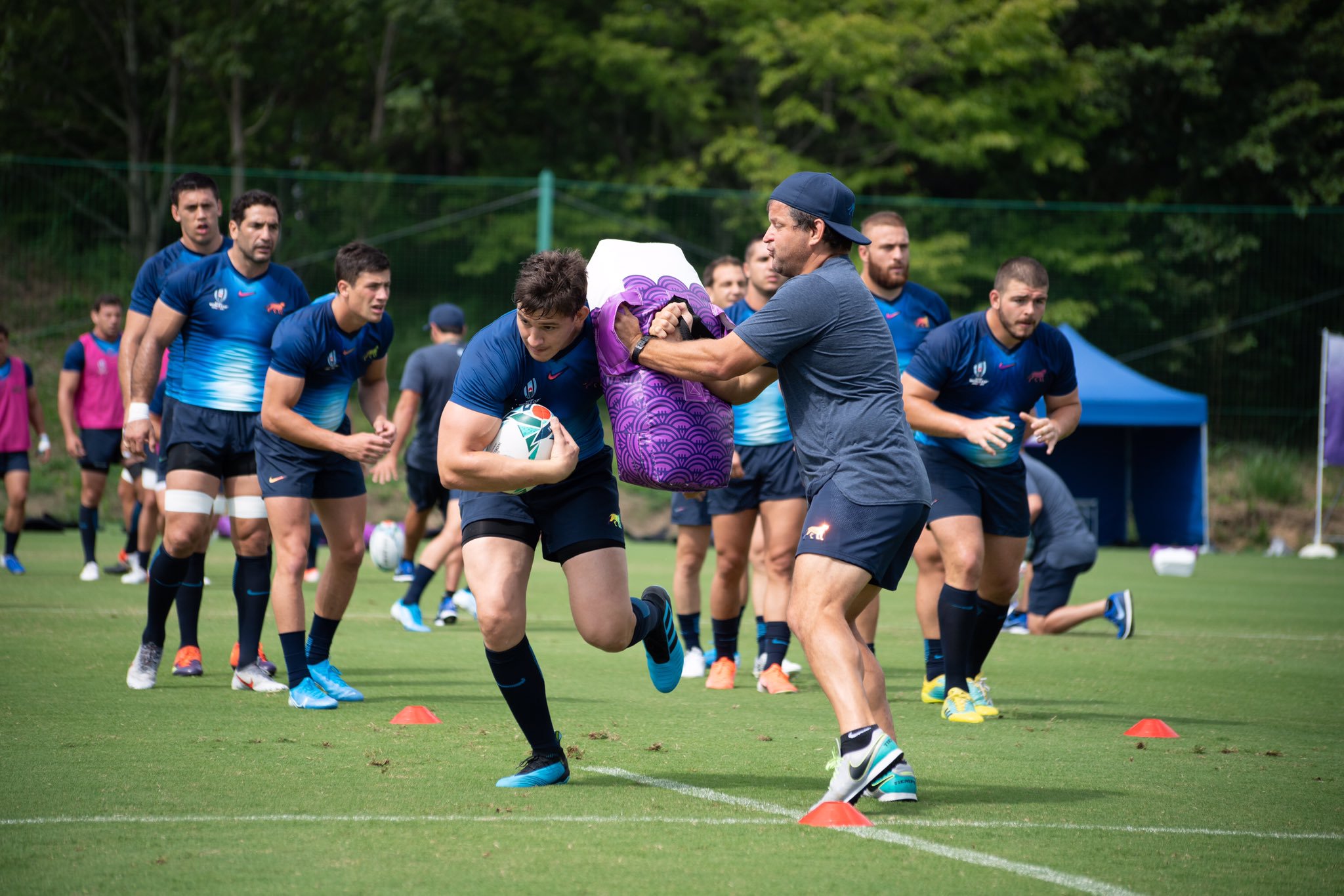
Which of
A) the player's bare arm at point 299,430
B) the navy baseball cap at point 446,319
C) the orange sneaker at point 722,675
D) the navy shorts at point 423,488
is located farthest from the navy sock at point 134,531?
the orange sneaker at point 722,675

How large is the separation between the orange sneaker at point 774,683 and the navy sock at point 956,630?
1062mm

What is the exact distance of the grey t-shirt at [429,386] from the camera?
37.4 feet

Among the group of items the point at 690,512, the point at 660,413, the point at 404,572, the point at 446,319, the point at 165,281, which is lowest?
the point at 404,572

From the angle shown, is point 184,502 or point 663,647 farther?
point 184,502

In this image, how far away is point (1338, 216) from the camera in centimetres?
2247

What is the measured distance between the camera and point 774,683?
7824 millimetres

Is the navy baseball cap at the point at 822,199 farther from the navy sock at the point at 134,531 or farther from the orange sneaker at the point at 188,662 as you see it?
the navy sock at the point at 134,531

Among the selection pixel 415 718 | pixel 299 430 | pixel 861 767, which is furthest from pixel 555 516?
pixel 299 430

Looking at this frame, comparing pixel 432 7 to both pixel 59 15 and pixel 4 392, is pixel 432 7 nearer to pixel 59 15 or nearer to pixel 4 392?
pixel 59 15

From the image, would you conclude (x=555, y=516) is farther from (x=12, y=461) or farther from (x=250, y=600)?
(x=12, y=461)

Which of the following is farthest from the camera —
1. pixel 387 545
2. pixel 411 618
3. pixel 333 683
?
pixel 387 545

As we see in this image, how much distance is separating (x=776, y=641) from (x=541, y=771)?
306 cm

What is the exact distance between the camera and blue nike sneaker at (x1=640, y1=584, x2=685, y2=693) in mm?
5758

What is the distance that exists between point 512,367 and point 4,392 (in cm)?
1056
